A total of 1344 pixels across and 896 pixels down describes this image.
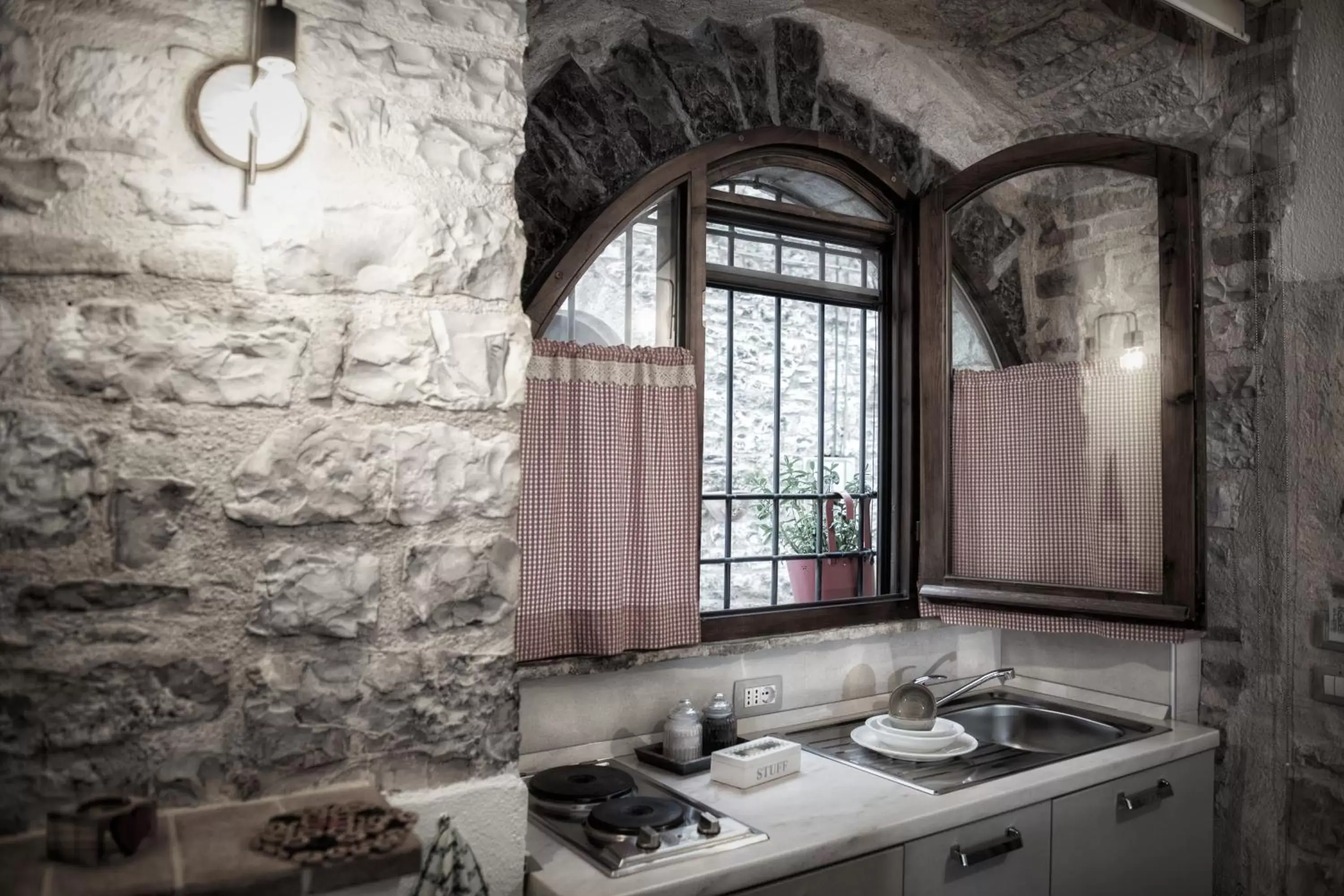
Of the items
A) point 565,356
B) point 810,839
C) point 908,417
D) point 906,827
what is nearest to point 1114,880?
point 906,827

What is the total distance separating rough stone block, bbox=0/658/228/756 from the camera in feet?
3.67

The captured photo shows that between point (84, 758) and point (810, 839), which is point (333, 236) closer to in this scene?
point (84, 758)

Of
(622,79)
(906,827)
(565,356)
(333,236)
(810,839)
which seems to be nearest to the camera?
(333,236)

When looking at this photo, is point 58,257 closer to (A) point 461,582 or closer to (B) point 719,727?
(A) point 461,582

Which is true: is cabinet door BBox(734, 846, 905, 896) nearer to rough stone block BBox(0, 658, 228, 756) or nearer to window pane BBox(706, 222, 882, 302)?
rough stone block BBox(0, 658, 228, 756)

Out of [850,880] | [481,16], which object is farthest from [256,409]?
[850,880]

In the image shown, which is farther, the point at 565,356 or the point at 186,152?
the point at 565,356

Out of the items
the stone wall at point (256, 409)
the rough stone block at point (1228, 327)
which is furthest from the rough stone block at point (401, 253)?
the rough stone block at point (1228, 327)

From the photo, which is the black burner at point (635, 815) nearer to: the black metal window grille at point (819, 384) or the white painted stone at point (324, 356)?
the black metal window grille at point (819, 384)

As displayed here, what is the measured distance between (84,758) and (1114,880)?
2168 millimetres

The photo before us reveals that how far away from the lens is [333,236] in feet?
4.27

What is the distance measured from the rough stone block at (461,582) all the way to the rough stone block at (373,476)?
5cm

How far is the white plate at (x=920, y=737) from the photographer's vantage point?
221cm

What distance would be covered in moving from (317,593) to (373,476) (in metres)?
0.18
